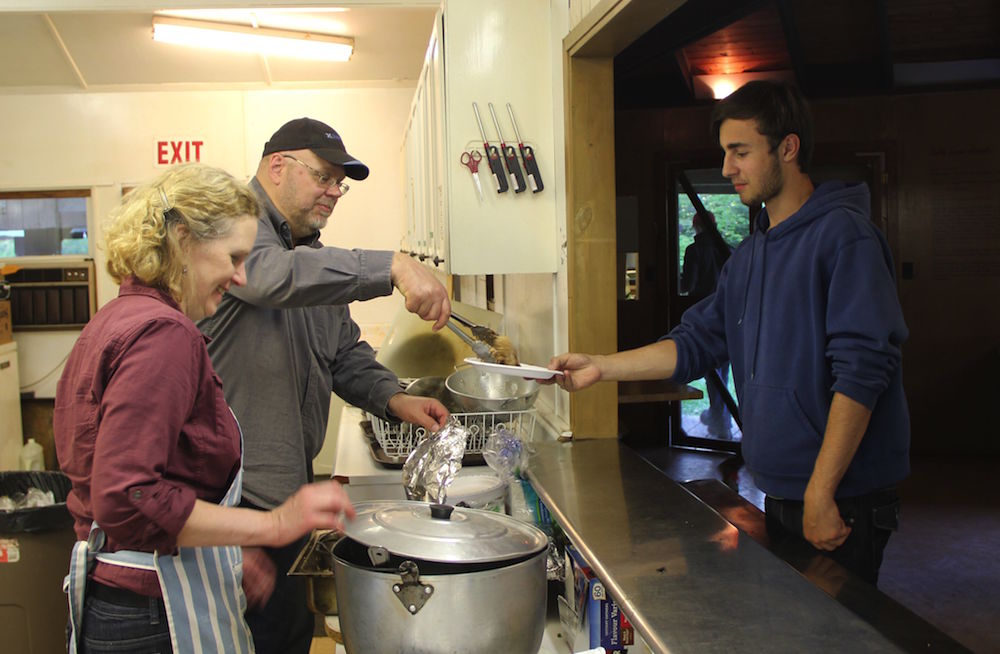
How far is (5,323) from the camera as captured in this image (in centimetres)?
610

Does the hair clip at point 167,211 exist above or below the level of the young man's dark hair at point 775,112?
below

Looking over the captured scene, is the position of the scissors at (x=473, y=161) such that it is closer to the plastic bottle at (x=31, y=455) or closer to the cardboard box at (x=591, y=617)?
→ the cardboard box at (x=591, y=617)

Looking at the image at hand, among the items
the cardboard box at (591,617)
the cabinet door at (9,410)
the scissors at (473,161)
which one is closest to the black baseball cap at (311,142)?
the scissors at (473,161)

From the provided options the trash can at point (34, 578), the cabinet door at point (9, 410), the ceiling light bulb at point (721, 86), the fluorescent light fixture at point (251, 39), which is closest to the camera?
the trash can at point (34, 578)

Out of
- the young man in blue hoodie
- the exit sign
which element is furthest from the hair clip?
the exit sign

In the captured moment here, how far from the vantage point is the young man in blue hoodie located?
1.80 metres

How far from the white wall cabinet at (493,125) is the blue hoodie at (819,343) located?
0.67 m

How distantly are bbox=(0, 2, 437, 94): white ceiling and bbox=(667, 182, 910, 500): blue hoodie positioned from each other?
3.88 metres

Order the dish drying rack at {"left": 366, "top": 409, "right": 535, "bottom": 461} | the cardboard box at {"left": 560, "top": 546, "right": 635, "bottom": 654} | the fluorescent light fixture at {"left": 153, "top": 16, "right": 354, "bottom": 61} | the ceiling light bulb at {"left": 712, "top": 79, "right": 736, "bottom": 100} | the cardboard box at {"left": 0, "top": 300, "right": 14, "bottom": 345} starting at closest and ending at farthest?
1. the cardboard box at {"left": 560, "top": 546, "right": 635, "bottom": 654}
2. the dish drying rack at {"left": 366, "top": 409, "right": 535, "bottom": 461}
3. the fluorescent light fixture at {"left": 153, "top": 16, "right": 354, "bottom": 61}
4. the cardboard box at {"left": 0, "top": 300, "right": 14, "bottom": 345}
5. the ceiling light bulb at {"left": 712, "top": 79, "right": 736, "bottom": 100}

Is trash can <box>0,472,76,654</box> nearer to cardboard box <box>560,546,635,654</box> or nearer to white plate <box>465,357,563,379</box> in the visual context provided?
white plate <box>465,357,563,379</box>

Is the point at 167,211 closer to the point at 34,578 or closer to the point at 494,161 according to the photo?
the point at 494,161

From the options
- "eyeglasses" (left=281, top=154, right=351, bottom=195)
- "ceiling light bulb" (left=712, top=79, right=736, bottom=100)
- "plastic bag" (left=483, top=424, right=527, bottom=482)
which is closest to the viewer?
"plastic bag" (left=483, top=424, right=527, bottom=482)

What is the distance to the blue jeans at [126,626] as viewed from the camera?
60.1 inches

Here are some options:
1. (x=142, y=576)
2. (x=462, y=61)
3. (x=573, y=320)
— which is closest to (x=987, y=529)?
(x=573, y=320)
